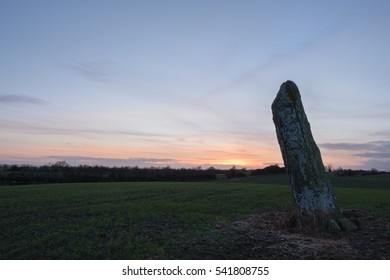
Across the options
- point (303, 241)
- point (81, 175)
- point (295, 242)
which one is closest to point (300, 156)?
point (303, 241)

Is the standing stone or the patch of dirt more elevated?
the standing stone

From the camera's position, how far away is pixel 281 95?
36.1 ft

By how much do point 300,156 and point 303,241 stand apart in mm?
3049

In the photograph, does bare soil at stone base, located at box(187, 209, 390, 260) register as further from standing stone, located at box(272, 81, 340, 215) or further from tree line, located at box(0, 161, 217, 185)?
tree line, located at box(0, 161, 217, 185)

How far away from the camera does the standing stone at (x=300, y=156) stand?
9.79m

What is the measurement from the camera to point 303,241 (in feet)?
26.0

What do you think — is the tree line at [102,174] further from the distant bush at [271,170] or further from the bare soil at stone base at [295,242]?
the bare soil at stone base at [295,242]

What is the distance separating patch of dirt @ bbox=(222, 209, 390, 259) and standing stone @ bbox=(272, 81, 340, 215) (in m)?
0.84

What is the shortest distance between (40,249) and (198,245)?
3652 millimetres

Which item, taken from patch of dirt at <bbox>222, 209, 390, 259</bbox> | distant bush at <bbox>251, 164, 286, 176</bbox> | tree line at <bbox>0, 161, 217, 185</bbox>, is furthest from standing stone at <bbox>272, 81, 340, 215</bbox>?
distant bush at <bbox>251, 164, 286, 176</bbox>

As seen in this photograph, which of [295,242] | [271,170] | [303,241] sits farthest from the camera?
[271,170]

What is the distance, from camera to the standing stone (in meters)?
9.79

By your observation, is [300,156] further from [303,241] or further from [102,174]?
[102,174]

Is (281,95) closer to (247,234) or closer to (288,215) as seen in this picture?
(288,215)
